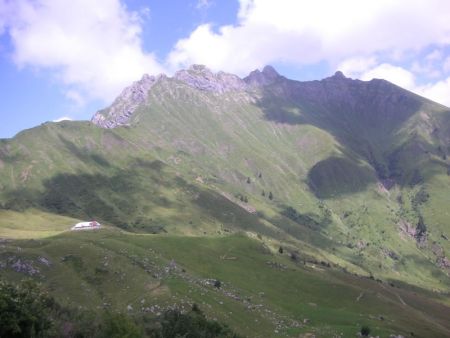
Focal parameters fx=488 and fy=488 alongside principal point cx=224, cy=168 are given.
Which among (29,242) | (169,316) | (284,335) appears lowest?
(284,335)

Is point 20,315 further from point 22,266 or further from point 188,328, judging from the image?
point 22,266

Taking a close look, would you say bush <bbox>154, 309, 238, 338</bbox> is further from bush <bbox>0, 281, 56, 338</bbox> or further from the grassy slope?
the grassy slope

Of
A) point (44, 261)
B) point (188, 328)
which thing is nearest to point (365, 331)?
point (188, 328)

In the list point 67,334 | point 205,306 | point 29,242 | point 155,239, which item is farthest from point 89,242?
point 67,334

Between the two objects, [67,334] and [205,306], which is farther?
[205,306]

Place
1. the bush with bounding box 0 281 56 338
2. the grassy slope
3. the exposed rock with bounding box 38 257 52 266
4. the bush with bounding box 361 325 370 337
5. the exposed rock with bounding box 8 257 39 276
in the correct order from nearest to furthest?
the bush with bounding box 0 281 56 338 → the grassy slope → the exposed rock with bounding box 8 257 39 276 → the bush with bounding box 361 325 370 337 → the exposed rock with bounding box 38 257 52 266

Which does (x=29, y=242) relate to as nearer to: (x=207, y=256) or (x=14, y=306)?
(x=207, y=256)

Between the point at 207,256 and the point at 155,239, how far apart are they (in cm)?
1891

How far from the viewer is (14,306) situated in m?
56.5

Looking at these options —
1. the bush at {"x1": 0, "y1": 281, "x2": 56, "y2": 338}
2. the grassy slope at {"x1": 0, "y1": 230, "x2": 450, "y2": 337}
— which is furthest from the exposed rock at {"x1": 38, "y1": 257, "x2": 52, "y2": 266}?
the bush at {"x1": 0, "y1": 281, "x2": 56, "y2": 338}

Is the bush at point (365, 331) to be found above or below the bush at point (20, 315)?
below

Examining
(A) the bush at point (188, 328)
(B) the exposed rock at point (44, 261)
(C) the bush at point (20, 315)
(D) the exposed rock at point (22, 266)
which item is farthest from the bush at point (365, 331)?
(D) the exposed rock at point (22, 266)

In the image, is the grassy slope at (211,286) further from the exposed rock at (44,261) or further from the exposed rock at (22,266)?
the exposed rock at (22,266)

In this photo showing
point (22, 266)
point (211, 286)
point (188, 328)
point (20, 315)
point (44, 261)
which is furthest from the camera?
point (211, 286)
